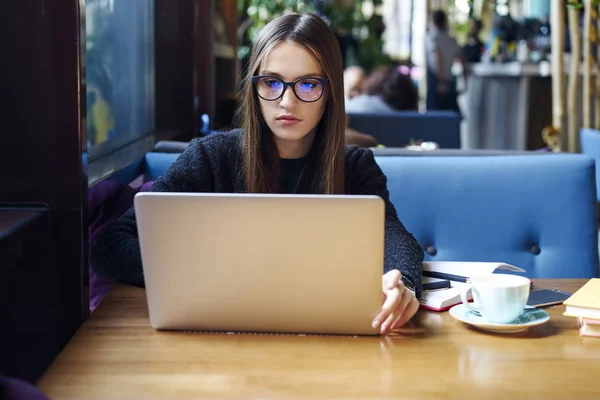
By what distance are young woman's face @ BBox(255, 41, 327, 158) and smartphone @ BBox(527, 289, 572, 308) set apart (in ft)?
1.77

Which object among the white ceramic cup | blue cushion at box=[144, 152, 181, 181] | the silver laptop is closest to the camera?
the silver laptop

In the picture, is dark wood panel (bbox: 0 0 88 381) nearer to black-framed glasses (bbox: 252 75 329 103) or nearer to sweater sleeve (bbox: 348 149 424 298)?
black-framed glasses (bbox: 252 75 329 103)

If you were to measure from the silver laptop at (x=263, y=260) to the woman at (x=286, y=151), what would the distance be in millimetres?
261

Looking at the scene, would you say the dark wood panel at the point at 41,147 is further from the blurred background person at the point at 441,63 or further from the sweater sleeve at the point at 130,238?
the blurred background person at the point at 441,63

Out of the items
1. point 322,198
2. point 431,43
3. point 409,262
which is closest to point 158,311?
point 322,198

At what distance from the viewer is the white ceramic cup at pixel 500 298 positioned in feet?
3.98

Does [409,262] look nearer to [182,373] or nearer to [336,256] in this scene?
[336,256]

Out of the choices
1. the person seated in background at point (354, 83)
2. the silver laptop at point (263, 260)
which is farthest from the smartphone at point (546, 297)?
the person seated in background at point (354, 83)

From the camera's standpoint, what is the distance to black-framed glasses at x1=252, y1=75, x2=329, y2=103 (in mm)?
1562

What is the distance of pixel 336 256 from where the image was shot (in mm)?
1126

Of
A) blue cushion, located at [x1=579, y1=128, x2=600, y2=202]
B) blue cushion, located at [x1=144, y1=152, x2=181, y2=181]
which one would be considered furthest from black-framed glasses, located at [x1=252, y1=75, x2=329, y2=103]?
blue cushion, located at [x1=579, y1=128, x2=600, y2=202]

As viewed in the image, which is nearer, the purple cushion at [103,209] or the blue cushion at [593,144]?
the purple cushion at [103,209]

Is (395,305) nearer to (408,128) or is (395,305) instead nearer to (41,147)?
(41,147)

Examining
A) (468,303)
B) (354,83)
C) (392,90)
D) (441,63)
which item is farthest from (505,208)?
(441,63)
